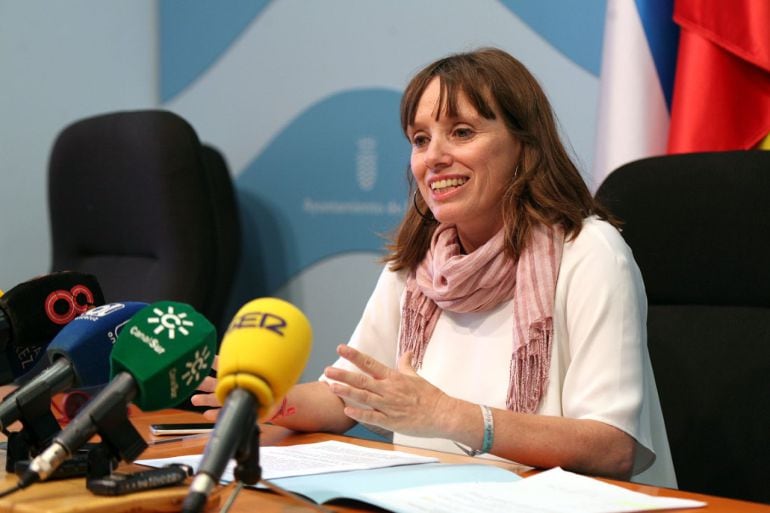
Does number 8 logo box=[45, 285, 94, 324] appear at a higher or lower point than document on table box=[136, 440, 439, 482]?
higher

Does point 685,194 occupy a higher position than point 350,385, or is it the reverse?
point 685,194

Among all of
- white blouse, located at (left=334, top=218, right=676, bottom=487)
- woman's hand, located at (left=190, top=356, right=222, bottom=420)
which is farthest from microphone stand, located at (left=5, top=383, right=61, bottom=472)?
white blouse, located at (left=334, top=218, right=676, bottom=487)

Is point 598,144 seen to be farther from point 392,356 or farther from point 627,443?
point 627,443

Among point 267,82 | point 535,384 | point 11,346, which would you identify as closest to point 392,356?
point 535,384

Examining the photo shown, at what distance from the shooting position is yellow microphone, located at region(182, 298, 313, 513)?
87 centimetres

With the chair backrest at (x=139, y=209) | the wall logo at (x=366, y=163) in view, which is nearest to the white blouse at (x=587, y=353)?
the chair backrest at (x=139, y=209)

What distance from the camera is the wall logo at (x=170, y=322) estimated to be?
112 cm

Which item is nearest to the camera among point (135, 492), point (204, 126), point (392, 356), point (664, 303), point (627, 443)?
point (135, 492)

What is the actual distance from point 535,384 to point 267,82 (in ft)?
7.23

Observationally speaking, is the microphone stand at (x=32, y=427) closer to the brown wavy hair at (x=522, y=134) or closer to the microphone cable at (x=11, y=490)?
the microphone cable at (x=11, y=490)

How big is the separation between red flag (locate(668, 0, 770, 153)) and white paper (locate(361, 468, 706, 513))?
1.32 m

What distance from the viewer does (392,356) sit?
204 cm

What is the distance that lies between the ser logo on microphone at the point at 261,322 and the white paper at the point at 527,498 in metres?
0.26

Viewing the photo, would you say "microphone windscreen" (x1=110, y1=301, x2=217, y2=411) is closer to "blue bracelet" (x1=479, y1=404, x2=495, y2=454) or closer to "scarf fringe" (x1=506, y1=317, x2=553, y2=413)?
"blue bracelet" (x1=479, y1=404, x2=495, y2=454)
